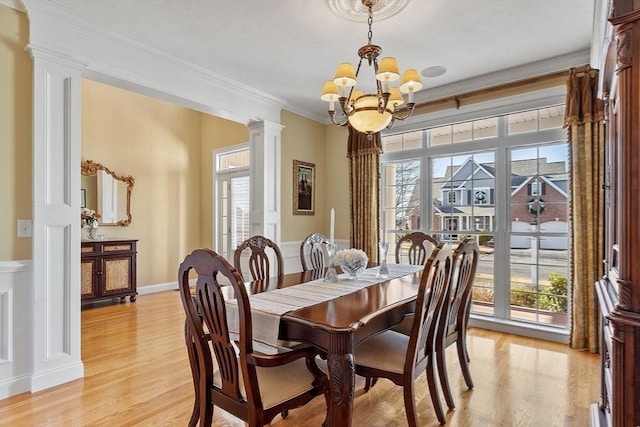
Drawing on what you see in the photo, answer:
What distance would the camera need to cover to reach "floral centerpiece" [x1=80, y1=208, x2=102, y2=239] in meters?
4.78

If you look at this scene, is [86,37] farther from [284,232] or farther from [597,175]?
[597,175]

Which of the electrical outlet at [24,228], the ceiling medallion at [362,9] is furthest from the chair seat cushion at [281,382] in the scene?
the ceiling medallion at [362,9]

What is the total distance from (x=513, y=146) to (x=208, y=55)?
10.5ft

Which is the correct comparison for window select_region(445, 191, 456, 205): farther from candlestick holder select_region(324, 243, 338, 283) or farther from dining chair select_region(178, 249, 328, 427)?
dining chair select_region(178, 249, 328, 427)

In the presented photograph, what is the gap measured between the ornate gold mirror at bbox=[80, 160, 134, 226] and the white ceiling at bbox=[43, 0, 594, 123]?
2752mm

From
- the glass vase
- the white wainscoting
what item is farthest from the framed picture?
the white wainscoting

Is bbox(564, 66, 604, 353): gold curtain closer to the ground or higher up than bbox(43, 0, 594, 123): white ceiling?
closer to the ground

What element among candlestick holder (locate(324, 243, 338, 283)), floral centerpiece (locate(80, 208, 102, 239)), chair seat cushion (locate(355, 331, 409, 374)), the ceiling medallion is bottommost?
chair seat cushion (locate(355, 331, 409, 374))

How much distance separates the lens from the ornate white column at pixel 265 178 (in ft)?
14.2

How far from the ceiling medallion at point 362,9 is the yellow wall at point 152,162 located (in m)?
4.17

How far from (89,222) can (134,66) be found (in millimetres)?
2747

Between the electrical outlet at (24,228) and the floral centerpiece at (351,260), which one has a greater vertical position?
the electrical outlet at (24,228)

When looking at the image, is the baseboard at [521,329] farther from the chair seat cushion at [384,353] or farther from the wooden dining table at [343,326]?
the wooden dining table at [343,326]

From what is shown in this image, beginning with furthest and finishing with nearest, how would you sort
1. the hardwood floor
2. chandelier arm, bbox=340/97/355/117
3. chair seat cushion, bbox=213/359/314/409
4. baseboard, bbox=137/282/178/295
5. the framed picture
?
baseboard, bbox=137/282/178/295 < the framed picture < chandelier arm, bbox=340/97/355/117 < the hardwood floor < chair seat cushion, bbox=213/359/314/409
